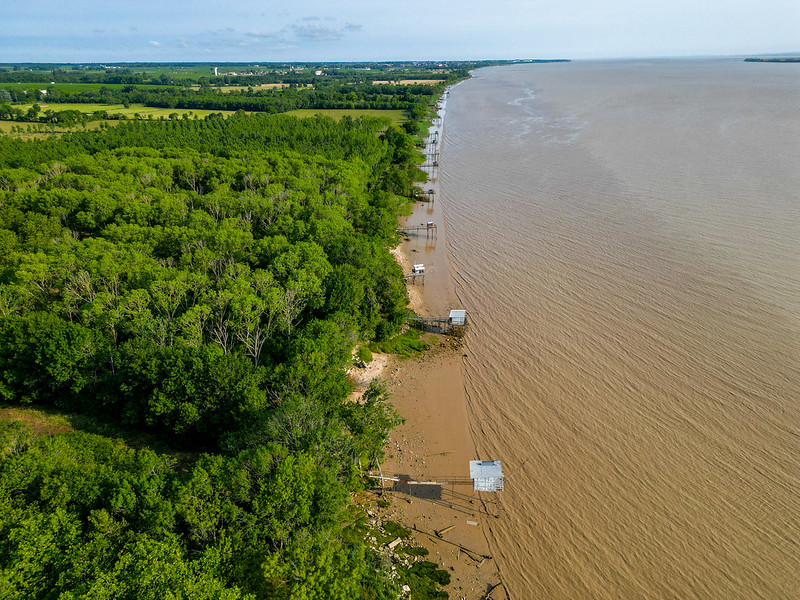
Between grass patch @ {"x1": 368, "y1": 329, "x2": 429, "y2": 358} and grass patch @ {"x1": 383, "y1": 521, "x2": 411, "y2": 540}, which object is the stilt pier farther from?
grass patch @ {"x1": 383, "y1": 521, "x2": 411, "y2": 540}

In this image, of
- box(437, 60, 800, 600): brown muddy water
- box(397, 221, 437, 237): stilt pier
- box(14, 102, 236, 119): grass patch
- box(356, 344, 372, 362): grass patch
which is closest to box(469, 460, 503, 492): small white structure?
box(437, 60, 800, 600): brown muddy water

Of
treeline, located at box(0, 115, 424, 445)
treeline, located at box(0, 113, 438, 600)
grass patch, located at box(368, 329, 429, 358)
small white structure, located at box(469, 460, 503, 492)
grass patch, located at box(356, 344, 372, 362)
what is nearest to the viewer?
treeline, located at box(0, 113, 438, 600)

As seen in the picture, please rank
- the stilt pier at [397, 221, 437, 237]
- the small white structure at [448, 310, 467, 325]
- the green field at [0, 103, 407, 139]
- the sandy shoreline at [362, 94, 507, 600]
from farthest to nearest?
the green field at [0, 103, 407, 139], the stilt pier at [397, 221, 437, 237], the small white structure at [448, 310, 467, 325], the sandy shoreline at [362, 94, 507, 600]

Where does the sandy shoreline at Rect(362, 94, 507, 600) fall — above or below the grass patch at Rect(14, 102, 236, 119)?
below

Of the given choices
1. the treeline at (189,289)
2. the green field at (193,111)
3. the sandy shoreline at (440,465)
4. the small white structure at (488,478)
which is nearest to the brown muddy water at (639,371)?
the sandy shoreline at (440,465)

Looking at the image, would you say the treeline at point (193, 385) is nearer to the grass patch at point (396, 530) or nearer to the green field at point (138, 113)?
the grass patch at point (396, 530)

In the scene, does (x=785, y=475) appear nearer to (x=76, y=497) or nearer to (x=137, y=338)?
(x=76, y=497)
